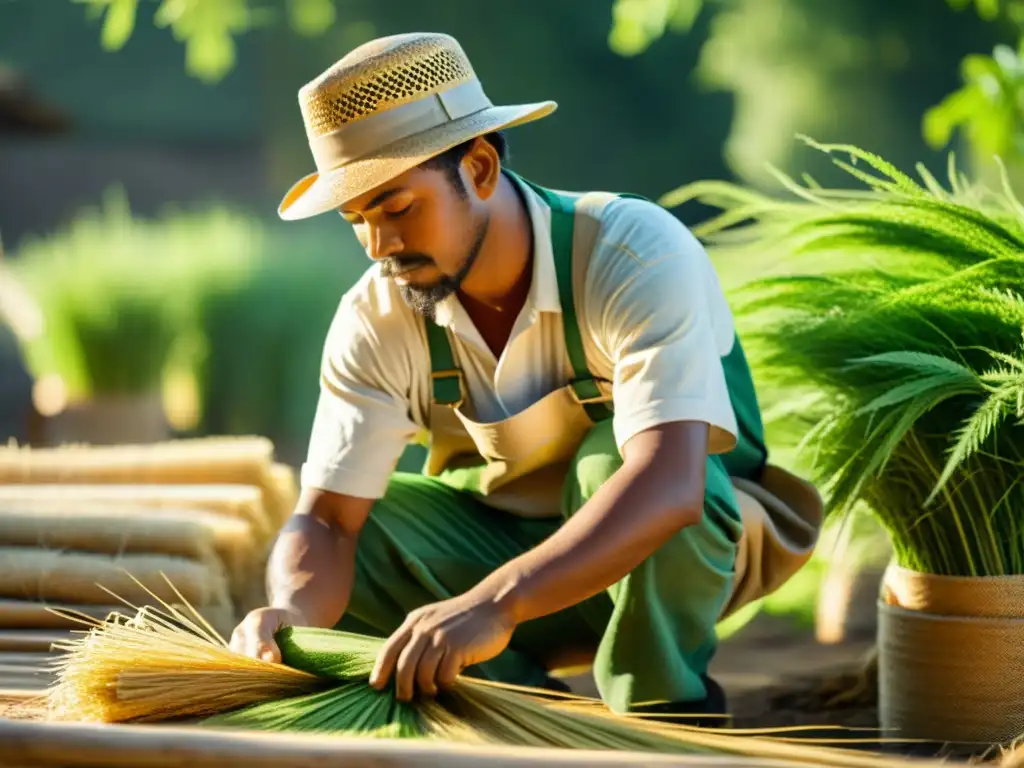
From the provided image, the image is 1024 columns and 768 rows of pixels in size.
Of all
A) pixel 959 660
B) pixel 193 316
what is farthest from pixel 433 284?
pixel 193 316

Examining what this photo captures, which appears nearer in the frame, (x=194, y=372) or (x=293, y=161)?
(x=194, y=372)

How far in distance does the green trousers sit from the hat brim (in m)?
0.57

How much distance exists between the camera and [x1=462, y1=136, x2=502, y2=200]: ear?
2.51 m

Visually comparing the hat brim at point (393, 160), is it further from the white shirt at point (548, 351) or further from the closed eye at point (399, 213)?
the white shirt at point (548, 351)

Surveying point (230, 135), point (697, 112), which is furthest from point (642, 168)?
point (230, 135)

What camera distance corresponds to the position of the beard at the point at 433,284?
2.47 m

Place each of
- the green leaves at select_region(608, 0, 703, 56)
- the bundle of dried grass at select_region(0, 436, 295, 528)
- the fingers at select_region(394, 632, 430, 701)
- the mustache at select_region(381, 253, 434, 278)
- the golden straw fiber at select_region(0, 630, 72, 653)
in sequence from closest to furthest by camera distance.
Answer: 1. the fingers at select_region(394, 632, 430, 701)
2. the mustache at select_region(381, 253, 434, 278)
3. the golden straw fiber at select_region(0, 630, 72, 653)
4. the bundle of dried grass at select_region(0, 436, 295, 528)
5. the green leaves at select_region(608, 0, 703, 56)

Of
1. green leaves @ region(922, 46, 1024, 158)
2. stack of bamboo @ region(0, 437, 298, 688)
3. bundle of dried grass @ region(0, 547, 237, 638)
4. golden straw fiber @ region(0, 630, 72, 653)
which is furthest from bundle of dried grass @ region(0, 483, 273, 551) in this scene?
green leaves @ region(922, 46, 1024, 158)

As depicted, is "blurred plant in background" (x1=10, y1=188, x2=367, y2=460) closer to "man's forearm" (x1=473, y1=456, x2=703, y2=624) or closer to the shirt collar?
the shirt collar

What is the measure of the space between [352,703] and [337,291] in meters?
5.47

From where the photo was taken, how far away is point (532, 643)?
284 centimetres

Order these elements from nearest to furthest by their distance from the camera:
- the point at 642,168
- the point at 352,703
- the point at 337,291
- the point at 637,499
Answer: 1. the point at 352,703
2. the point at 637,499
3. the point at 337,291
4. the point at 642,168

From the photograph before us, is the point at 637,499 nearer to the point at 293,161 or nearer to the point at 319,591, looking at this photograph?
the point at 319,591

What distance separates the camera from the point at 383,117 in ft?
7.84
